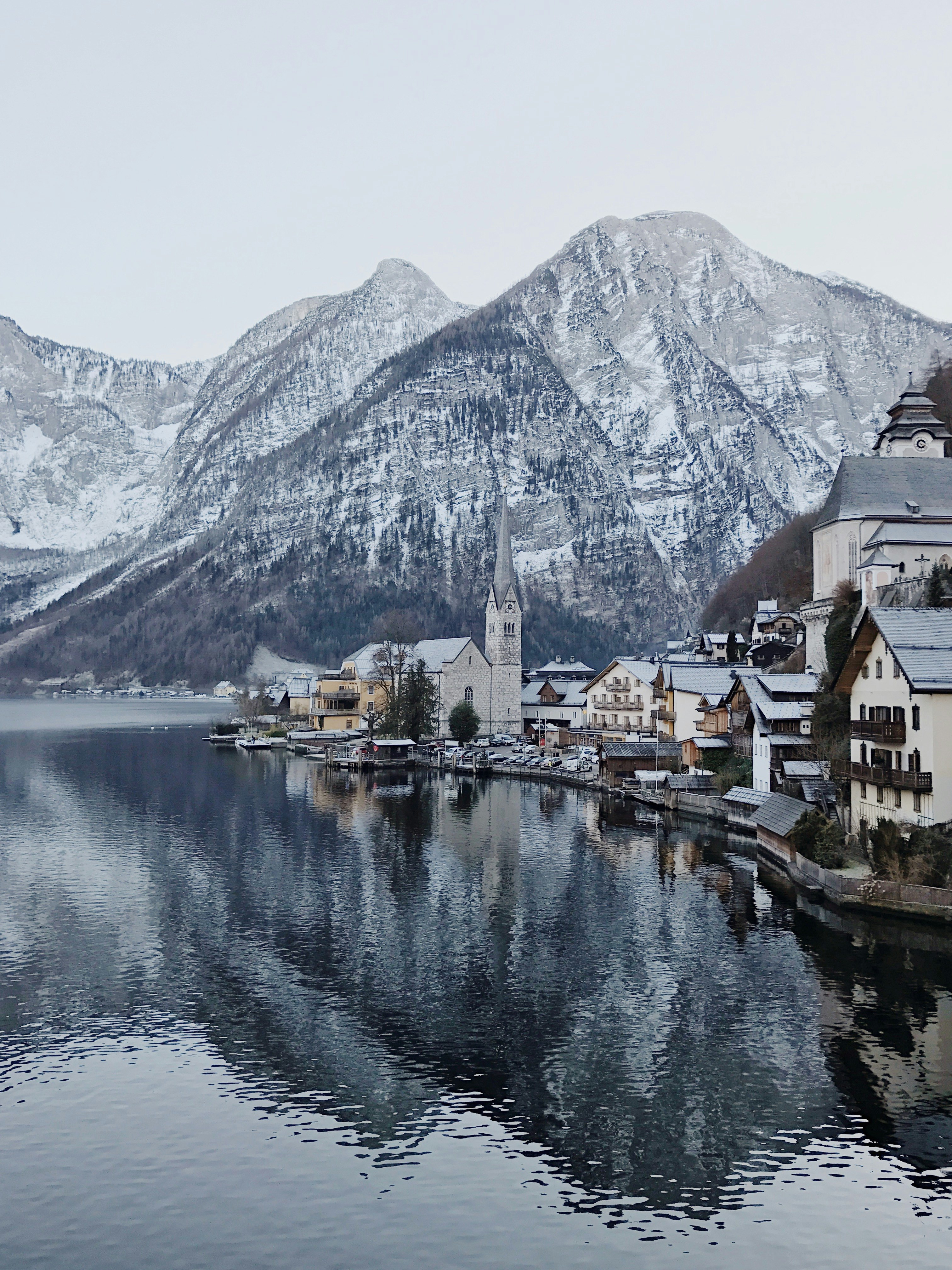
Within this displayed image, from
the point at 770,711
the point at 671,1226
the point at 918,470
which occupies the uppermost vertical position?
the point at 918,470

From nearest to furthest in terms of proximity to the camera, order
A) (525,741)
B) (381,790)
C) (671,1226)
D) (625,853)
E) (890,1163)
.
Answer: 1. (671,1226)
2. (890,1163)
3. (625,853)
4. (381,790)
5. (525,741)

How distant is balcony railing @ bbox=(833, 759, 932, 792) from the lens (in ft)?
129

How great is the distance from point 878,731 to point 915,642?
3578 mm

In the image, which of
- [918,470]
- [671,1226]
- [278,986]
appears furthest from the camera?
[918,470]

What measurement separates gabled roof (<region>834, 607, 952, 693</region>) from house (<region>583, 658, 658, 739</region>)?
5557 centimetres

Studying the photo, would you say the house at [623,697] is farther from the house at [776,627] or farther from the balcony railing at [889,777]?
the balcony railing at [889,777]

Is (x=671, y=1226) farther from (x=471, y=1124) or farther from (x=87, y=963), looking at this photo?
(x=87, y=963)

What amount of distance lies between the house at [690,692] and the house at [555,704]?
90.6ft

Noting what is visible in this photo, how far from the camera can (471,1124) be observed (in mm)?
22422

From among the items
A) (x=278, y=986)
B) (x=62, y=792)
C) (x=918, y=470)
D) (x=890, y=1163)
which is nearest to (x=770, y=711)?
(x=918, y=470)

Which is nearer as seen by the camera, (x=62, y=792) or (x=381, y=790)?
(x=62, y=792)

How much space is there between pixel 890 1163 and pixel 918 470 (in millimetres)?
53288

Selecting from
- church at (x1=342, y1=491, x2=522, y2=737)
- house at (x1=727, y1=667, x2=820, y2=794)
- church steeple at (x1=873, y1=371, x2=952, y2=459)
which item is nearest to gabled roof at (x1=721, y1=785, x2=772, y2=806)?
house at (x1=727, y1=667, x2=820, y2=794)

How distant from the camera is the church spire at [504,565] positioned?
132m
